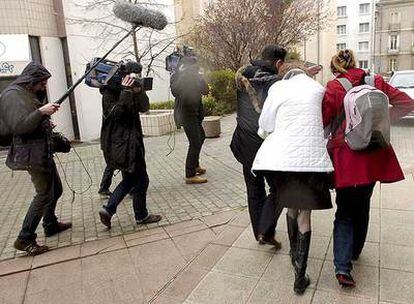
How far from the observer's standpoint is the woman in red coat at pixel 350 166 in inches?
106

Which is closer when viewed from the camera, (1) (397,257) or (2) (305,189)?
(2) (305,189)

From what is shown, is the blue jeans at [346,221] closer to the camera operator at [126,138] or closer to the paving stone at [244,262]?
the paving stone at [244,262]

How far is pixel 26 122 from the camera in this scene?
11.6 ft

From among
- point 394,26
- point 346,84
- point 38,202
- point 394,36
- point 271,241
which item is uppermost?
point 394,26

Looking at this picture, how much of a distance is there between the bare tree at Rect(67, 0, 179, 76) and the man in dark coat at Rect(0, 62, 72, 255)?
8.90 metres

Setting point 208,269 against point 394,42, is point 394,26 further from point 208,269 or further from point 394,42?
point 208,269

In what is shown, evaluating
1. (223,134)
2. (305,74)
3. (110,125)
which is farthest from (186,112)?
(223,134)

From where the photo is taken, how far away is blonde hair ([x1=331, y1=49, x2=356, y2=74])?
2848mm

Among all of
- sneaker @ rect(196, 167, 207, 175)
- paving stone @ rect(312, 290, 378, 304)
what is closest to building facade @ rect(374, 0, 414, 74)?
sneaker @ rect(196, 167, 207, 175)

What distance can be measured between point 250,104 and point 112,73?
4.92 feet

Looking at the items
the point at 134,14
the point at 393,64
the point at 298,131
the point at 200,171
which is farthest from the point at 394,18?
the point at 298,131

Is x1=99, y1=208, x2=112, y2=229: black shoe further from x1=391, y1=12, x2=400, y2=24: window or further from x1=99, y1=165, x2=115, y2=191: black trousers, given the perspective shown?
x1=391, y1=12, x2=400, y2=24: window

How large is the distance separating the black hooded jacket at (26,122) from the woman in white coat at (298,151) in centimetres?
206

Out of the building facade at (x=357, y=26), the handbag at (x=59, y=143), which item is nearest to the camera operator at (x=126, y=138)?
the handbag at (x=59, y=143)
